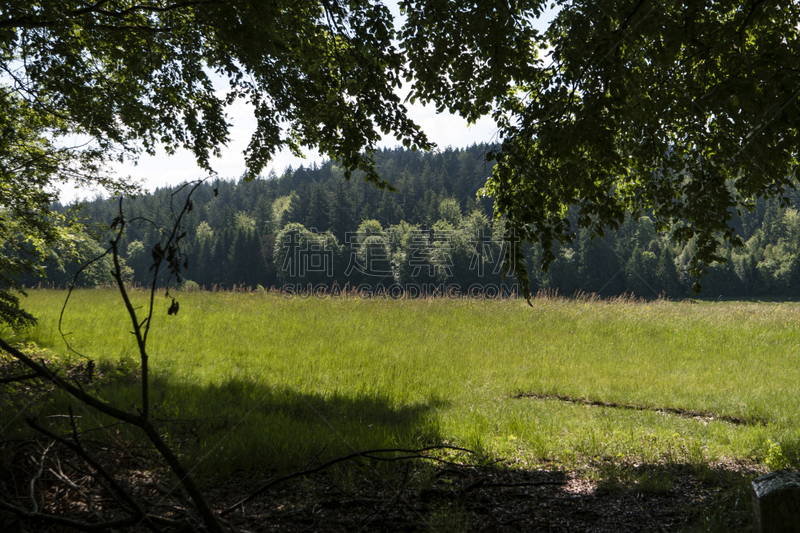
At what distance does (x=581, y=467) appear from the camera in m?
4.41

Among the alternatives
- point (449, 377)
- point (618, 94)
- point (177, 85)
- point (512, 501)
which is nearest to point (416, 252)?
point (449, 377)

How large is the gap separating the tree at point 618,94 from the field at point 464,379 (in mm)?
2317

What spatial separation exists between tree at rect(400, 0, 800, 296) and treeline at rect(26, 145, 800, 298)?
49629 mm

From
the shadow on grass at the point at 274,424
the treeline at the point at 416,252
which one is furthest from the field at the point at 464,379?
the treeline at the point at 416,252

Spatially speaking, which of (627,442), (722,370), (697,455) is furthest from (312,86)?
(722,370)

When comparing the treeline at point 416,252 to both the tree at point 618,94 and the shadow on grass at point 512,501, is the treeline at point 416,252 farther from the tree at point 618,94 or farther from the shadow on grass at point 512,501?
the shadow on grass at point 512,501

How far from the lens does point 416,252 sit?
59.8m

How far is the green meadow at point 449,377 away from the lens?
16.2ft

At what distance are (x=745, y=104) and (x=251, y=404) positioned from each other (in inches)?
279

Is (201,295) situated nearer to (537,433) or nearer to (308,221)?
(537,433)

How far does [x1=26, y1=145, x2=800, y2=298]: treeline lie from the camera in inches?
2384

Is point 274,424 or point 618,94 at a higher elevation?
point 618,94

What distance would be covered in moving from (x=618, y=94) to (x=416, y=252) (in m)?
55.7

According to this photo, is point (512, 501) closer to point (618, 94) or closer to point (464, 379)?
point (618, 94)
